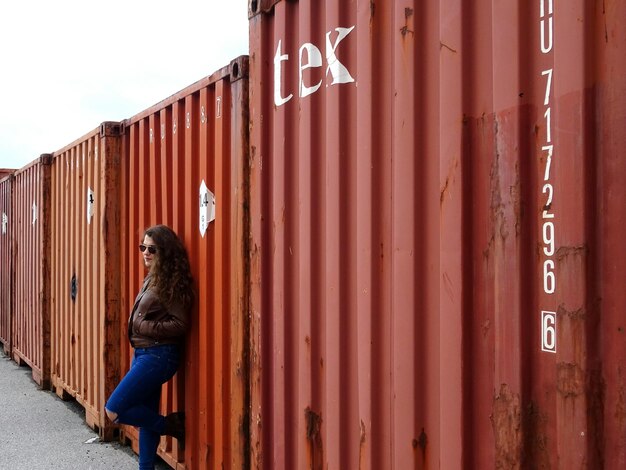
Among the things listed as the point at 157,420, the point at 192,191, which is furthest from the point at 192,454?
the point at 192,191

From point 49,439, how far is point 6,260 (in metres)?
5.35

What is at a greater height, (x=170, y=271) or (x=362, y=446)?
(x=170, y=271)

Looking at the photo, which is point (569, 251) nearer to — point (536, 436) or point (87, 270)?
point (536, 436)

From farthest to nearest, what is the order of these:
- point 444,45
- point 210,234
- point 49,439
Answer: point 49,439, point 210,234, point 444,45

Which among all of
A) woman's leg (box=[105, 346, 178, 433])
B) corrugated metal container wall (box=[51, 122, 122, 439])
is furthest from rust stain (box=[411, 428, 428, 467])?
corrugated metal container wall (box=[51, 122, 122, 439])

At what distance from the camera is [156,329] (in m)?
4.29

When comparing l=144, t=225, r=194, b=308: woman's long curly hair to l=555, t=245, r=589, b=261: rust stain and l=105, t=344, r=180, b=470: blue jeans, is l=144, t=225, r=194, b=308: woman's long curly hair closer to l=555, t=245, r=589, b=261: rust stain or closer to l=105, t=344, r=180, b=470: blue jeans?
l=105, t=344, r=180, b=470: blue jeans

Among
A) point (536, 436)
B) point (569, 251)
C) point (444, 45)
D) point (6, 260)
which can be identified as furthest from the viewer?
point (6, 260)

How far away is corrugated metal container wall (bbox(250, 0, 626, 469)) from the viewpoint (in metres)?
1.73

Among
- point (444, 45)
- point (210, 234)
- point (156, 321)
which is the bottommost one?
point (156, 321)

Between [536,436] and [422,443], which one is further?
[422,443]

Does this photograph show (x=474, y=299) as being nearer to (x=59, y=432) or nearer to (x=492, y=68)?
(x=492, y=68)

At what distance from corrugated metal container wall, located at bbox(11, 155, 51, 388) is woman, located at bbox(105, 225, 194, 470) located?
414cm

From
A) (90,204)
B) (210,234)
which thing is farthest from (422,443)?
(90,204)
